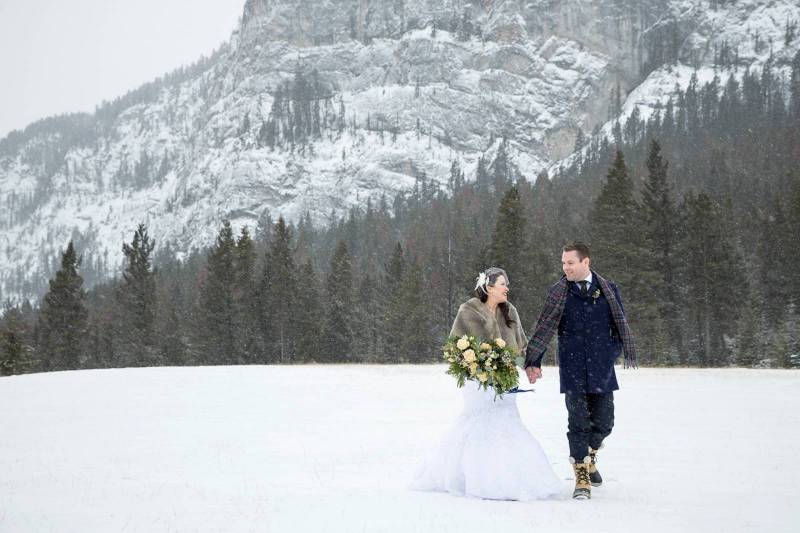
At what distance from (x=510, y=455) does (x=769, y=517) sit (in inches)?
90.9

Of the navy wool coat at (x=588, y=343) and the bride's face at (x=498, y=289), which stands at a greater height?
the bride's face at (x=498, y=289)

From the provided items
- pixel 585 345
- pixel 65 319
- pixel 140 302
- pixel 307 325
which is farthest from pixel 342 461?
pixel 65 319

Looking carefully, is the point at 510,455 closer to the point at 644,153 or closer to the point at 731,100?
the point at 644,153

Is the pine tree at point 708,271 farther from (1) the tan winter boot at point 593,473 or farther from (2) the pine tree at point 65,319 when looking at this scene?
(2) the pine tree at point 65,319

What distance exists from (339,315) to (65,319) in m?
21.8

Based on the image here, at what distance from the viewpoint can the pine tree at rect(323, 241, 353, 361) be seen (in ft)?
190

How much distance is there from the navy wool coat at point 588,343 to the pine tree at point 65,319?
177ft

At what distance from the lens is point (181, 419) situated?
13422mm

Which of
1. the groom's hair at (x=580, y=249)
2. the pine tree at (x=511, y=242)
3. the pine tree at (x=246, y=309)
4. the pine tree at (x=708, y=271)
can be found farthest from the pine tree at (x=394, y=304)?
the groom's hair at (x=580, y=249)

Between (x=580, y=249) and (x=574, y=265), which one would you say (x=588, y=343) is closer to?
(x=574, y=265)

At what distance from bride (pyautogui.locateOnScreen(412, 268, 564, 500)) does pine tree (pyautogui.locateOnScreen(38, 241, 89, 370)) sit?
5328 centimetres

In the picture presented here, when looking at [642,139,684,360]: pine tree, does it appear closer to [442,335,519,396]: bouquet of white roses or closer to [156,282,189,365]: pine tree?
[442,335,519,396]: bouquet of white roses

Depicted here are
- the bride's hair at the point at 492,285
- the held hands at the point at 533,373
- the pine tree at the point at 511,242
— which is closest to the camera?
the held hands at the point at 533,373

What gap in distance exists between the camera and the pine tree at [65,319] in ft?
176
